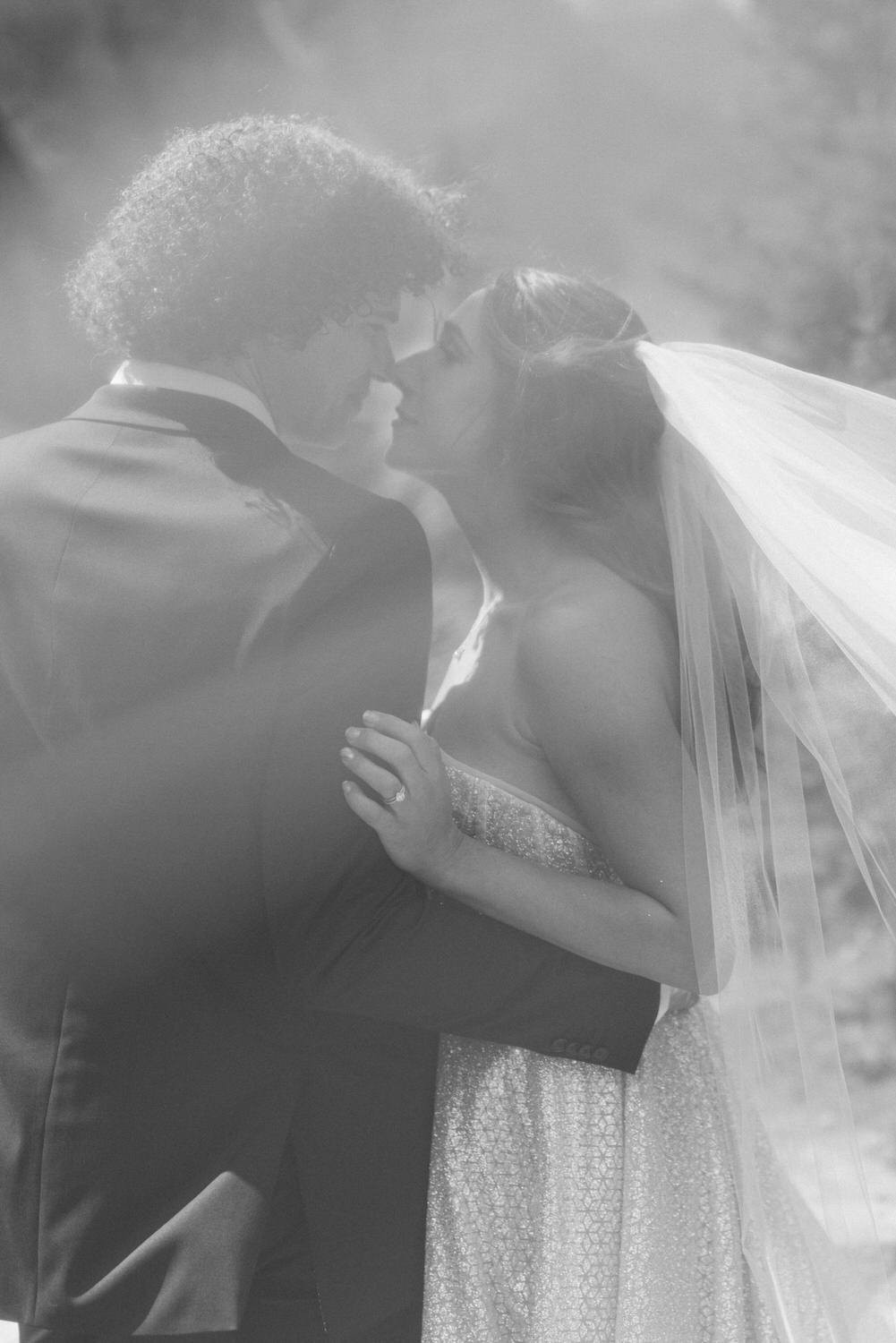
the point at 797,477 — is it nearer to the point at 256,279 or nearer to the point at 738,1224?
the point at 256,279

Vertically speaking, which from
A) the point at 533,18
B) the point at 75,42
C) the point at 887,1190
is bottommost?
the point at 887,1190

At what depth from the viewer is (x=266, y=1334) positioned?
164 centimetres

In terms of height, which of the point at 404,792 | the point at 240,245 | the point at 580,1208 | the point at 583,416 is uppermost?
the point at 240,245

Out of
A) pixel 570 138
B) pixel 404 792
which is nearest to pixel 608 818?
pixel 404 792

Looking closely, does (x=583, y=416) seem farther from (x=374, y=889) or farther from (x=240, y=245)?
(x=374, y=889)

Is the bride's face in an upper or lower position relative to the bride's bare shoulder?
upper

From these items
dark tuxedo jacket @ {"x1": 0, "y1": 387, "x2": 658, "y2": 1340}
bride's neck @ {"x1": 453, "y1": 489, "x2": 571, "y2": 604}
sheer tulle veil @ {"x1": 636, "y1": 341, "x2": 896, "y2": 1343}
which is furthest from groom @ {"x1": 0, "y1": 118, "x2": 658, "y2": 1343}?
bride's neck @ {"x1": 453, "y1": 489, "x2": 571, "y2": 604}

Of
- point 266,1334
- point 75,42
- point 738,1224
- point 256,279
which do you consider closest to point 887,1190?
point 738,1224

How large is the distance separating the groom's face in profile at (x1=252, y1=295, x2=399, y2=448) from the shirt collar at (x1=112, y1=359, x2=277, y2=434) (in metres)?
0.09

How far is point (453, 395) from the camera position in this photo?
1997 mm

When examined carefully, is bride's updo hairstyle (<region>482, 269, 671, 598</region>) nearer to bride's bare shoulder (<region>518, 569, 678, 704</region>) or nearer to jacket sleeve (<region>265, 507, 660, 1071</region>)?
bride's bare shoulder (<region>518, 569, 678, 704</region>)

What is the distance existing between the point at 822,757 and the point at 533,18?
313 cm

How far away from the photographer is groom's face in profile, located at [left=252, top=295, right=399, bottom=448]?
5.66 ft

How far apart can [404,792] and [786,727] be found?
58 centimetres
